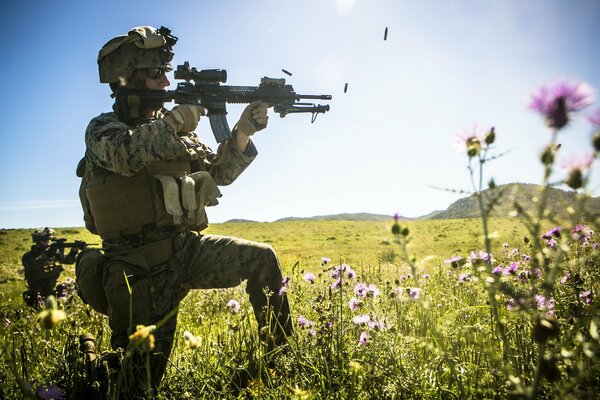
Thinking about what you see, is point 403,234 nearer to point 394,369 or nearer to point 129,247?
point 394,369

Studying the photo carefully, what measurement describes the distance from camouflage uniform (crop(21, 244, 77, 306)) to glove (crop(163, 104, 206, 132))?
191 inches

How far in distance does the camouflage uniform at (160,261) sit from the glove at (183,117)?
136 mm

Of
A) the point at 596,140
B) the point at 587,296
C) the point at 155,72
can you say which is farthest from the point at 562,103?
the point at 155,72

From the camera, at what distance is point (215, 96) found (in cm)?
446

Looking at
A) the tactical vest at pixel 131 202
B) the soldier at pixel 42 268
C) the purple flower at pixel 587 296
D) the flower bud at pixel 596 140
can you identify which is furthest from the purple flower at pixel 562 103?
the soldier at pixel 42 268

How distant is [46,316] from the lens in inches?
35.4

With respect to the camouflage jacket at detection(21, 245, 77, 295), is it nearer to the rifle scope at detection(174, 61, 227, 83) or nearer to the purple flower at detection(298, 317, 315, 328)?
the rifle scope at detection(174, 61, 227, 83)

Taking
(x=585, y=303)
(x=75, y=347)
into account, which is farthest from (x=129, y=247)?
Answer: (x=585, y=303)

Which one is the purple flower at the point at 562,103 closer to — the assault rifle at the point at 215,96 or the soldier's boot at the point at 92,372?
the soldier's boot at the point at 92,372

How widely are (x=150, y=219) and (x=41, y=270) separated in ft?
16.3

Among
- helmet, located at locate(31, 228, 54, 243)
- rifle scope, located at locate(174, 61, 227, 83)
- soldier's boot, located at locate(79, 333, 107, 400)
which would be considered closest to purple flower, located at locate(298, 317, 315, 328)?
soldier's boot, located at locate(79, 333, 107, 400)

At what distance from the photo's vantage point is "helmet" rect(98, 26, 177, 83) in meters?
3.67

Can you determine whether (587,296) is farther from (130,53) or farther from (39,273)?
(39,273)

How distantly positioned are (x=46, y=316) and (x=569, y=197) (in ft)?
5.51
